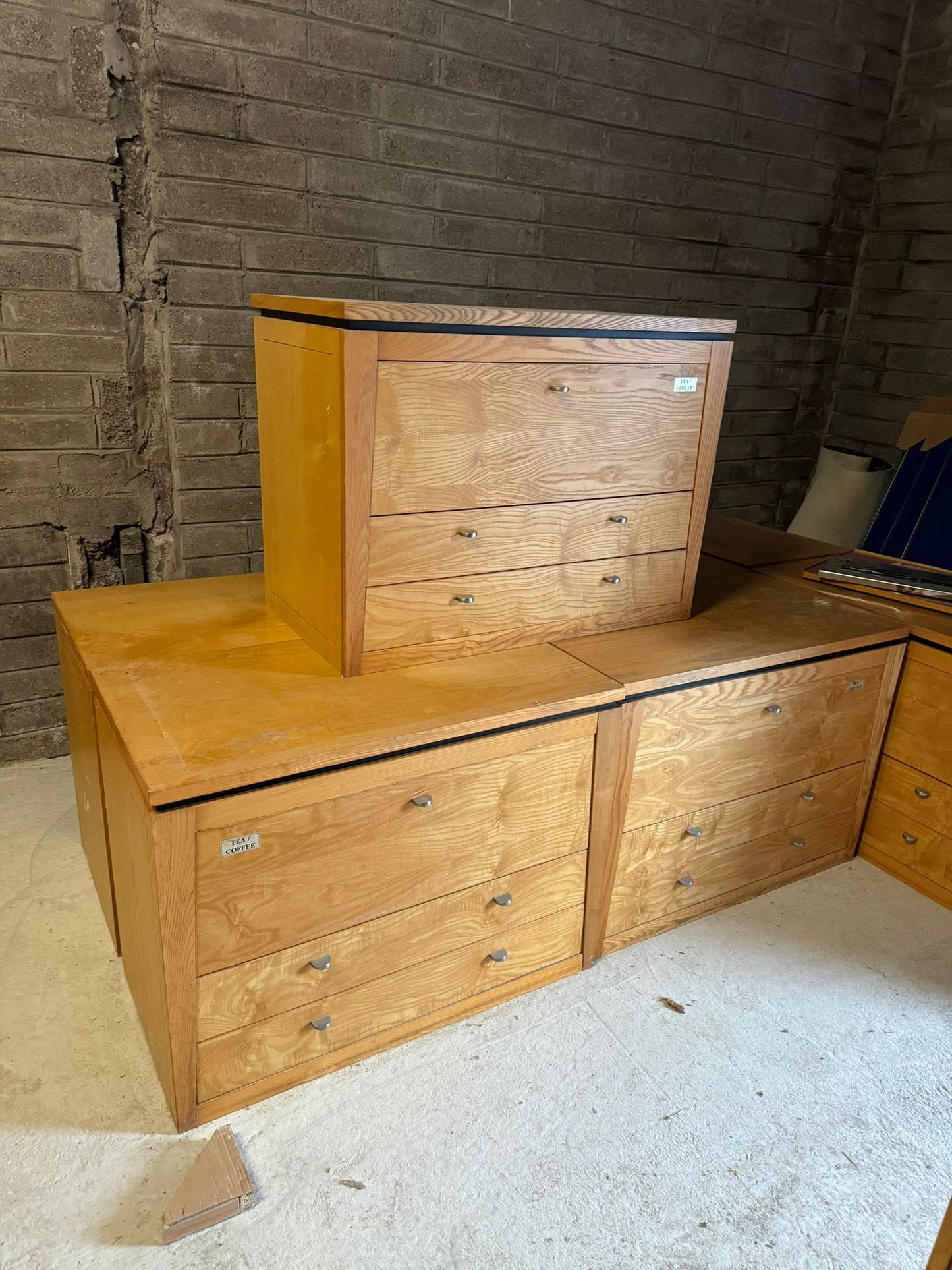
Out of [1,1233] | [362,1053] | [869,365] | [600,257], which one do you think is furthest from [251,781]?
[869,365]

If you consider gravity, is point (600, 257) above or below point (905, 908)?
above

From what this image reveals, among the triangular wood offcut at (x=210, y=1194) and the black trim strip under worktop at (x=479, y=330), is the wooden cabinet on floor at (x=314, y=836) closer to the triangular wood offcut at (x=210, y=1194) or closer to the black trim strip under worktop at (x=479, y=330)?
the triangular wood offcut at (x=210, y=1194)

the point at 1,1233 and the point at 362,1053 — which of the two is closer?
the point at 1,1233

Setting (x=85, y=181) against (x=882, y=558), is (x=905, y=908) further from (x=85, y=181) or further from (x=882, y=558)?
(x=85, y=181)

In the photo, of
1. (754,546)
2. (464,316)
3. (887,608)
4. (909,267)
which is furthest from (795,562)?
(909,267)

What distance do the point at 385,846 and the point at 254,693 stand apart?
36 cm

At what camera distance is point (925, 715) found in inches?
82.9

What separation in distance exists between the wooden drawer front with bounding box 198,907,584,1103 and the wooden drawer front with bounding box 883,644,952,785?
984 millimetres

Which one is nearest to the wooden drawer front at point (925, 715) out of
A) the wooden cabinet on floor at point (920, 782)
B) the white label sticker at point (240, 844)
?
the wooden cabinet on floor at point (920, 782)

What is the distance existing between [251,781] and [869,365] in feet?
11.5

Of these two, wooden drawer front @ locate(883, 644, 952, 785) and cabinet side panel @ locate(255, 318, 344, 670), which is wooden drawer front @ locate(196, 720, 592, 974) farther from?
wooden drawer front @ locate(883, 644, 952, 785)

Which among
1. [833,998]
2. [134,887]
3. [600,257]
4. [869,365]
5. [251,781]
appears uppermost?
[600,257]

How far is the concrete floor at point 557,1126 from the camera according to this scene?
1.29m

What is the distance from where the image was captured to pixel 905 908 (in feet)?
6.87
